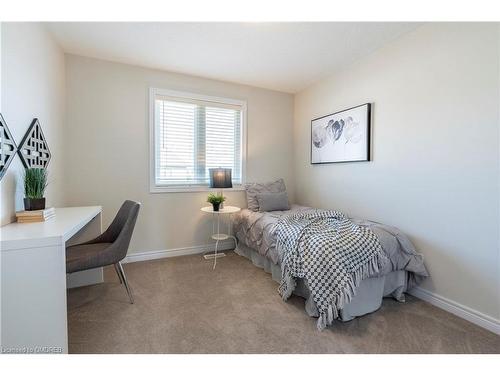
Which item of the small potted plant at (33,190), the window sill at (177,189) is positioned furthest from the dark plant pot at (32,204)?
the window sill at (177,189)

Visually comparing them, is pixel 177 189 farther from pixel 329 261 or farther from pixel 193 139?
pixel 329 261

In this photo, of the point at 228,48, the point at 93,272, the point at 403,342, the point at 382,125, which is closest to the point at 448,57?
the point at 382,125

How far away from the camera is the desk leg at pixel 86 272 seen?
2234 millimetres

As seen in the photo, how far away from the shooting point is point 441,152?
6.42ft

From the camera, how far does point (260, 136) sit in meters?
3.57

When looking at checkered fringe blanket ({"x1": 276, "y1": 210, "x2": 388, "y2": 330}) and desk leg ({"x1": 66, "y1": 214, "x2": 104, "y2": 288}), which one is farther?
desk leg ({"x1": 66, "y1": 214, "x2": 104, "y2": 288})

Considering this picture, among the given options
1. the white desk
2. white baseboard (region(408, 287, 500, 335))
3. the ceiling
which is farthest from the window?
white baseboard (region(408, 287, 500, 335))

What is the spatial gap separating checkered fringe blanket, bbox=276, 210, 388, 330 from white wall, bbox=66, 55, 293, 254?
62.9 inches

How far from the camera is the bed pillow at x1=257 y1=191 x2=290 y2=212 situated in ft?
10.2

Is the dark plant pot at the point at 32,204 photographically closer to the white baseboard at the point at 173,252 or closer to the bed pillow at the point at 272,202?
the white baseboard at the point at 173,252

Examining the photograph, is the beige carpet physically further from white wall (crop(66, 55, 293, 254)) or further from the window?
the window

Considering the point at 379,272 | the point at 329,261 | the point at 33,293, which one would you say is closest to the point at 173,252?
the point at 33,293

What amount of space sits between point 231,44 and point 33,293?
2470mm
